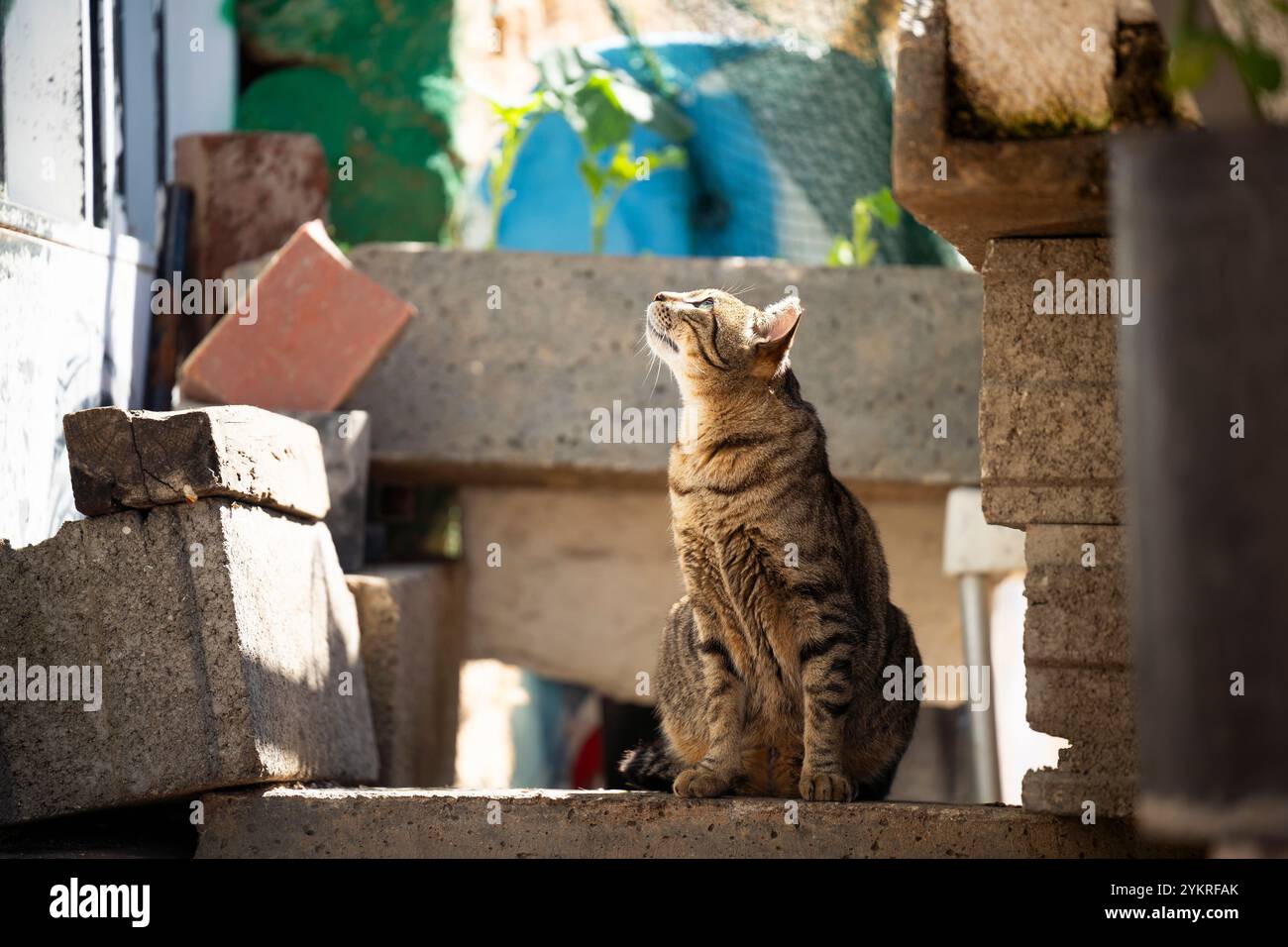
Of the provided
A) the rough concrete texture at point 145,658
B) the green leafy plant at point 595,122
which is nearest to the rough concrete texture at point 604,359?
the green leafy plant at point 595,122

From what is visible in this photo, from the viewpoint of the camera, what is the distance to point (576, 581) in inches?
276

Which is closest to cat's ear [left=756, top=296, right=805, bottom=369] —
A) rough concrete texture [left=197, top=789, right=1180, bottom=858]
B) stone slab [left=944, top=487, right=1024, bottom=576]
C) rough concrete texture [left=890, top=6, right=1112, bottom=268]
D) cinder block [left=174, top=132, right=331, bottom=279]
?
rough concrete texture [left=890, top=6, right=1112, bottom=268]

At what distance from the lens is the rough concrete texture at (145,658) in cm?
352

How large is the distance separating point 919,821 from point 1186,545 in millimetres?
2243

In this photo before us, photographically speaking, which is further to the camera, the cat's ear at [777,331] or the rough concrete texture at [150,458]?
the cat's ear at [777,331]

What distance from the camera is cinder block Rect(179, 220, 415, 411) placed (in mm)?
5441

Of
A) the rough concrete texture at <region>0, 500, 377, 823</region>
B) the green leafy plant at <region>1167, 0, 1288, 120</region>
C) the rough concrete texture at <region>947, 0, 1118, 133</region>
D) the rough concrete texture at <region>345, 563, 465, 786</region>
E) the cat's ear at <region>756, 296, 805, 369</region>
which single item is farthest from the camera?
the rough concrete texture at <region>345, 563, 465, 786</region>

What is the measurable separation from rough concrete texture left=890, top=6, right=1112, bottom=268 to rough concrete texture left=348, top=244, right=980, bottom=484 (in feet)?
9.91

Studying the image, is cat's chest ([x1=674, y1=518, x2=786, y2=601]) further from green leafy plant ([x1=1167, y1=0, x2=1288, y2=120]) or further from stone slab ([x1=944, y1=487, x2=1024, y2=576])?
green leafy plant ([x1=1167, y1=0, x2=1288, y2=120])

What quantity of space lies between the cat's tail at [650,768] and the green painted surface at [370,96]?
141 inches

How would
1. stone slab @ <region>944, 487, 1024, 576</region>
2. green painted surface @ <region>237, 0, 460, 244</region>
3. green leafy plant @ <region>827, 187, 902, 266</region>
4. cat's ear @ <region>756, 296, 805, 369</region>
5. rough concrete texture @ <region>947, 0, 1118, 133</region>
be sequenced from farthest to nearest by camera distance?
green painted surface @ <region>237, 0, 460, 244</region>
green leafy plant @ <region>827, 187, 902, 266</region>
stone slab @ <region>944, 487, 1024, 576</region>
cat's ear @ <region>756, 296, 805, 369</region>
rough concrete texture @ <region>947, 0, 1118, 133</region>

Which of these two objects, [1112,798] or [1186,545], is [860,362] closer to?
[1112,798]

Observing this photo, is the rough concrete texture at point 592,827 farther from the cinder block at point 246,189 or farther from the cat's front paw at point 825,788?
the cinder block at point 246,189

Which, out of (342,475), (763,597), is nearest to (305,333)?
(342,475)
